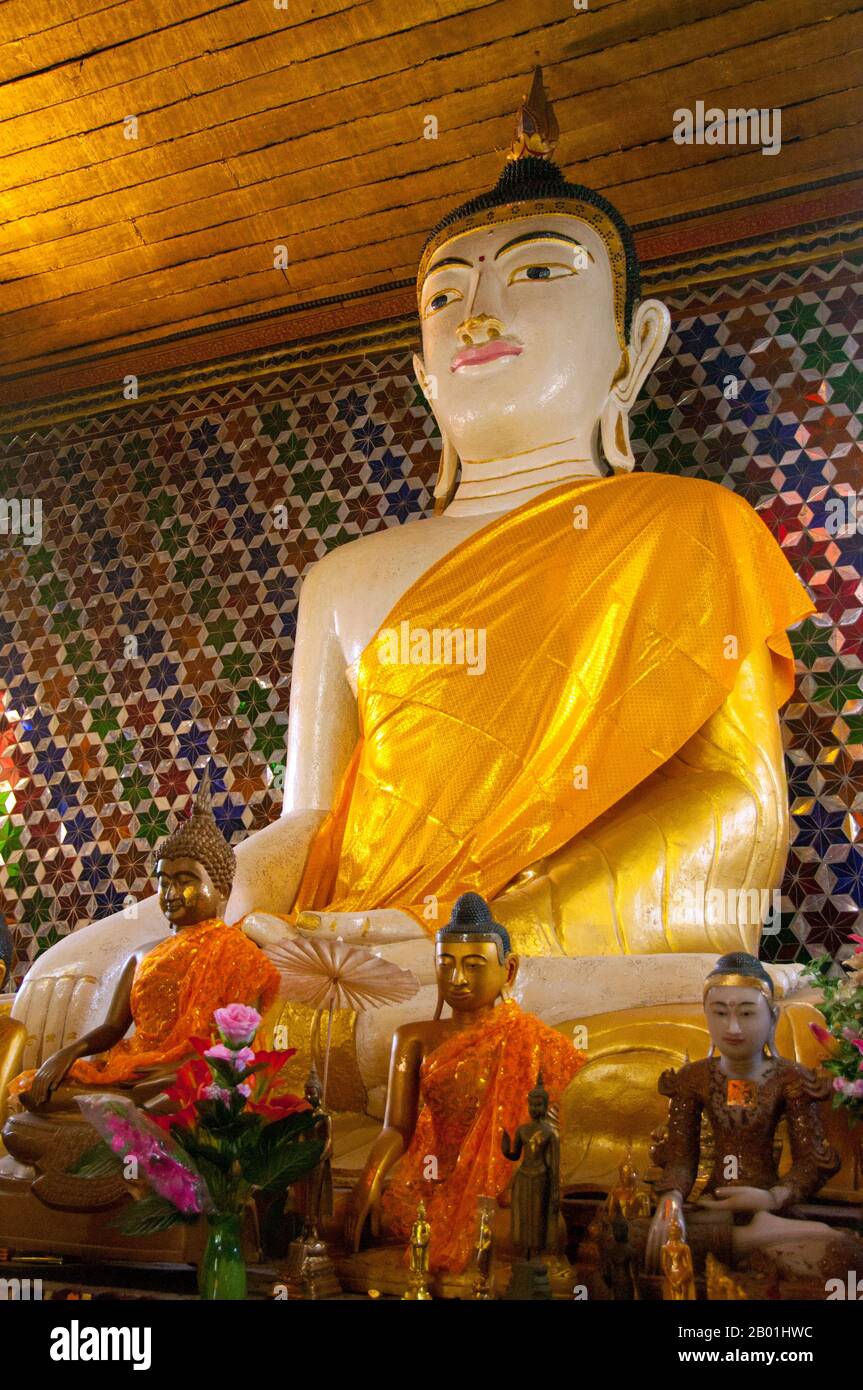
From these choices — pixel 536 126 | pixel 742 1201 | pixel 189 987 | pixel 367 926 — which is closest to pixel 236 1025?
pixel 742 1201

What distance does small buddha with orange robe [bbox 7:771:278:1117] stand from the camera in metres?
3.15

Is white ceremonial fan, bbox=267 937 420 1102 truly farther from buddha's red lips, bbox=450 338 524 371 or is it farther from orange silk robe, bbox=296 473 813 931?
buddha's red lips, bbox=450 338 524 371

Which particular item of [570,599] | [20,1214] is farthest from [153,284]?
[20,1214]

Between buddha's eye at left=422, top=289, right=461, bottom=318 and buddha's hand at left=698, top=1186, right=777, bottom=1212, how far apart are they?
10.4 ft

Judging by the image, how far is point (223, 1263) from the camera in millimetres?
2262

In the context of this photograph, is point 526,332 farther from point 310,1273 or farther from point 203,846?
point 310,1273

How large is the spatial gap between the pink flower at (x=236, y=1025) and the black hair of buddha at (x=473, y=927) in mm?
628

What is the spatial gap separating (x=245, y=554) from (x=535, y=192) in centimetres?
201

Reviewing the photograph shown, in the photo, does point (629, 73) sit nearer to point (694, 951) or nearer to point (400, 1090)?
point (694, 951)

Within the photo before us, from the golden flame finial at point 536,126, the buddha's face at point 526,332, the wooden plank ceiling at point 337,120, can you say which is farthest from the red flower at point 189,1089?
the wooden plank ceiling at point 337,120

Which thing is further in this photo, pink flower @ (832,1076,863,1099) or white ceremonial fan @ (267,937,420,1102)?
white ceremonial fan @ (267,937,420,1102)

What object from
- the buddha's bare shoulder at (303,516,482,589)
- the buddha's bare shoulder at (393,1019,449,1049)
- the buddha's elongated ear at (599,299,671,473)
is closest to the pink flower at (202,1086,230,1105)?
the buddha's bare shoulder at (393,1019,449,1049)

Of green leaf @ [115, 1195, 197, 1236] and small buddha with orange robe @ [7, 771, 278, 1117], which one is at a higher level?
small buddha with orange robe @ [7, 771, 278, 1117]

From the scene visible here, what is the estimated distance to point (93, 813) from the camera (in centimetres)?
592
